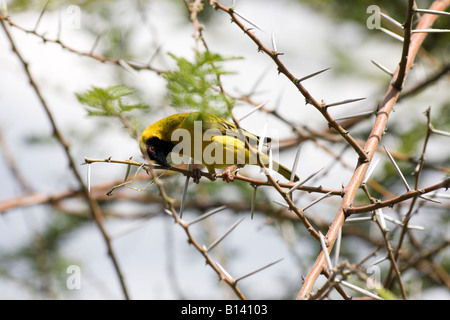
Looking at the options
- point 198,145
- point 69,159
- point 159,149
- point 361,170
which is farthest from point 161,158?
point 361,170

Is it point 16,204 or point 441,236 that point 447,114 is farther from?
point 16,204

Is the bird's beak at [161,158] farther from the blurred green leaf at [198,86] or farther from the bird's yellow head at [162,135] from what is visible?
the blurred green leaf at [198,86]

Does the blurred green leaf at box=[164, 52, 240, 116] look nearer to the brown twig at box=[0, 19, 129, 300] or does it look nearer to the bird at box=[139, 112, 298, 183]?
the brown twig at box=[0, 19, 129, 300]

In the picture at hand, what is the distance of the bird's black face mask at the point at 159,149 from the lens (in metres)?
3.83

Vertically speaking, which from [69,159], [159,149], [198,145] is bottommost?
[69,159]

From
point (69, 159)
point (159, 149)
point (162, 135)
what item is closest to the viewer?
point (69, 159)

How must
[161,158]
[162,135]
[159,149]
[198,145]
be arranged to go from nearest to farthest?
[198,145] → [161,158] → [159,149] → [162,135]

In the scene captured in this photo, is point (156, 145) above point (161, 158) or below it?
above

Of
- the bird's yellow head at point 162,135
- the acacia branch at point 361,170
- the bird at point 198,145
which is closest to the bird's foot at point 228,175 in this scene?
the bird at point 198,145

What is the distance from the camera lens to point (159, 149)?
3955 millimetres

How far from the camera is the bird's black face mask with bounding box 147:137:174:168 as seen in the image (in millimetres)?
3832

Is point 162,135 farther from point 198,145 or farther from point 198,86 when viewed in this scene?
point 198,86
